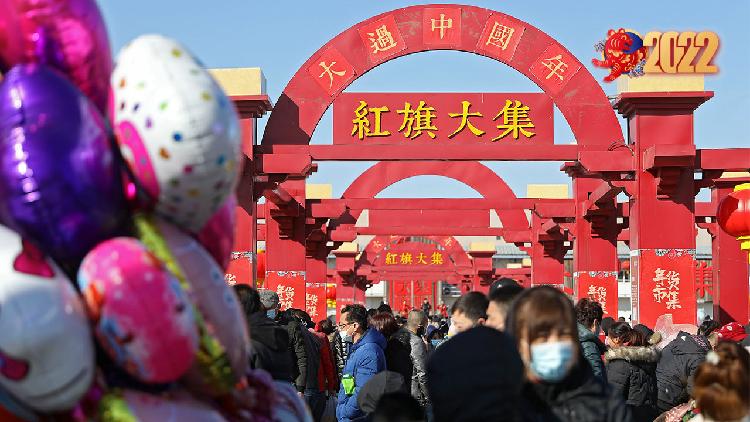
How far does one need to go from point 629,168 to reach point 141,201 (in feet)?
37.8

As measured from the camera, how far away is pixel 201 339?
10.9 ft

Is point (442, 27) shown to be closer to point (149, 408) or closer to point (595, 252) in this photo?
point (595, 252)

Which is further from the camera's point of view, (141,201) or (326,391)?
(326,391)

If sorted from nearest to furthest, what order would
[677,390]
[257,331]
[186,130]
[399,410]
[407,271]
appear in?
1. [186,130]
2. [399,410]
3. [257,331]
4. [677,390]
5. [407,271]

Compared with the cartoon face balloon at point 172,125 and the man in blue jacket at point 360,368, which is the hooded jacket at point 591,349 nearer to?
the man in blue jacket at point 360,368

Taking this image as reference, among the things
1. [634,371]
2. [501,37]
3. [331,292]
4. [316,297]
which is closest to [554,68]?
[501,37]

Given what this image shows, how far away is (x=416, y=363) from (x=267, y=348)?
2871mm

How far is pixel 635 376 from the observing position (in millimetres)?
7715

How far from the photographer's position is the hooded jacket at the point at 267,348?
20.9ft

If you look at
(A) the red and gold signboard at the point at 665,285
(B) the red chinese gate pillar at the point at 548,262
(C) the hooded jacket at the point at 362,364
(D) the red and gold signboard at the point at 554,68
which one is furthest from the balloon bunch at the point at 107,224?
(B) the red chinese gate pillar at the point at 548,262

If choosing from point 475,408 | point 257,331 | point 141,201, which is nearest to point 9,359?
point 141,201

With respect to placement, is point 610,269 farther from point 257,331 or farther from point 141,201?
point 141,201

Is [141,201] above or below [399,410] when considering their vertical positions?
above

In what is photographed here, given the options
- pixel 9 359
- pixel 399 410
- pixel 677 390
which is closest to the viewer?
pixel 9 359
